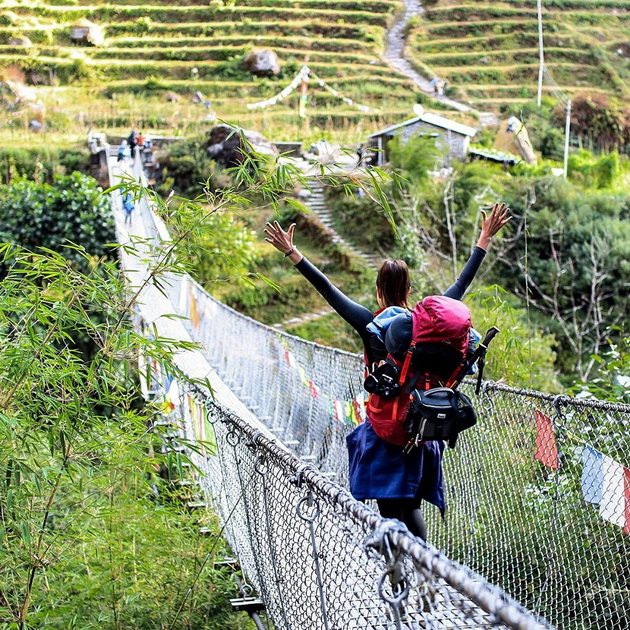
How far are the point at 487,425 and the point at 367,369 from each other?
98cm

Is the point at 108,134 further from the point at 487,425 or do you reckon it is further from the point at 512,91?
the point at 487,425

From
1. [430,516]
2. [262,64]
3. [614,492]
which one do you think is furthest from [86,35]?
[614,492]

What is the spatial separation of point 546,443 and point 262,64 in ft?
79.5

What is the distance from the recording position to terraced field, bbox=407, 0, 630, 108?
2667 centimetres

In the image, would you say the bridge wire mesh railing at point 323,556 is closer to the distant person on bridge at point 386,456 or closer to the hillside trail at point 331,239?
the distant person on bridge at point 386,456

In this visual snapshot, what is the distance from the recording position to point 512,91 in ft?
86.3

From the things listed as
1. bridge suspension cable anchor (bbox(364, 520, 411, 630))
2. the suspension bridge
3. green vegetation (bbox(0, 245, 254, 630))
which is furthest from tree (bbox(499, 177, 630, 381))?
bridge suspension cable anchor (bbox(364, 520, 411, 630))

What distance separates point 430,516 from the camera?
321 centimetres

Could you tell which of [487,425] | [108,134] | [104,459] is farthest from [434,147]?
[104,459]

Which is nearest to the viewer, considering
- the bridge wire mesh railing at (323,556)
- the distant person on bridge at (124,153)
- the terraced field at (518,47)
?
the bridge wire mesh railing at (323,556)

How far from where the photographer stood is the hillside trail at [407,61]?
23781mm

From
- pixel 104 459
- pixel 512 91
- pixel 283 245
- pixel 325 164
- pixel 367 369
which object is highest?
pixel 325 164

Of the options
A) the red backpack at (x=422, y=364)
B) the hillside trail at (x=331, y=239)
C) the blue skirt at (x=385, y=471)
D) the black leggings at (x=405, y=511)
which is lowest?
the hillside trail at (x=331, y=239)

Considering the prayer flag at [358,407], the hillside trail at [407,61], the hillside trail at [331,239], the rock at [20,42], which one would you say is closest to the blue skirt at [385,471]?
the prayer flag at [358,407]
